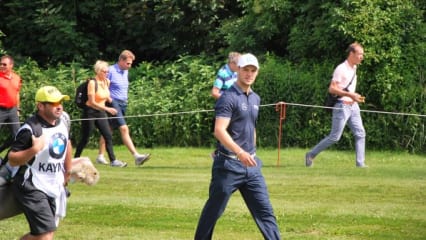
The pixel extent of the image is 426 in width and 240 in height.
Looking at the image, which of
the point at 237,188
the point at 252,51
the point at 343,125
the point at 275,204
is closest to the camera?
the point at 237,188

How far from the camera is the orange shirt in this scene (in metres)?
16.9

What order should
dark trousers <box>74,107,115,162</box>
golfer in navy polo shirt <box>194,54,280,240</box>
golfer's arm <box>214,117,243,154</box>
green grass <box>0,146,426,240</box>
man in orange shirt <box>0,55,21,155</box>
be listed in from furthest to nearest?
man in orange shirt <box>0,55,21,155</box> < dark trousers <box>74,107,115,162</box> < green grass <box>0,146,426,240</box> < golfer in navy polo shirt <box>194,54,280,240</box> < golfer's arm <box>214,117,243,154</box>

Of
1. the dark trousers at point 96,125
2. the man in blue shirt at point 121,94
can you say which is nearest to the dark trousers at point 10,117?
the dark trousers at point 96,125

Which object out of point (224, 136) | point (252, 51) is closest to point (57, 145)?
point (224, 136)

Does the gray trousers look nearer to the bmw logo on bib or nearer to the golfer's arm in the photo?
the golfer's arm

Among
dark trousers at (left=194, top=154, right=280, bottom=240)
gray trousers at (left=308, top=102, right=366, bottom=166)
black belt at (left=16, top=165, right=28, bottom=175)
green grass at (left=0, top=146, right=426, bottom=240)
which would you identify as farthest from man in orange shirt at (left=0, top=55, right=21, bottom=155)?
black belt at (left=16, top=165, right=28, bottom=175)

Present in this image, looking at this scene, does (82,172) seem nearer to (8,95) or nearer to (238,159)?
(238,159)

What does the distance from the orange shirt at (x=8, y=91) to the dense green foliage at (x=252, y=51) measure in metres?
3.12

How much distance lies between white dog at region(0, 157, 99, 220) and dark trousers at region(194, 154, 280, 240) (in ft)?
3.51

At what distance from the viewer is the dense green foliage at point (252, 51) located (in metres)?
19.7

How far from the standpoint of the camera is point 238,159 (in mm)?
8602

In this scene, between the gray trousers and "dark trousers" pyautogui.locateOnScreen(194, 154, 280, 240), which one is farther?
the gray trousers

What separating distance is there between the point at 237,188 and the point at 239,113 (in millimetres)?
646

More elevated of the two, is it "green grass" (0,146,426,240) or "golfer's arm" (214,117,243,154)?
"golfer's arm" (214,117,243,154)
